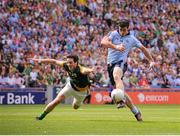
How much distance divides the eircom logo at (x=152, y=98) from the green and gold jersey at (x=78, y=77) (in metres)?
18.4

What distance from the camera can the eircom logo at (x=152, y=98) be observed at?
38.8 metres

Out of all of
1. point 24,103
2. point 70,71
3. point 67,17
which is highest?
point 67,17

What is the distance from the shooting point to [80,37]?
40.7 m

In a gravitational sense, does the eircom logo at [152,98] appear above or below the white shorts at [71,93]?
below

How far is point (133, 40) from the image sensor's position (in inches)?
800

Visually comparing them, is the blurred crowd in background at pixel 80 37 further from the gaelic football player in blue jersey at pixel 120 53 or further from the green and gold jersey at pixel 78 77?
the gaelic football player in blue jersey at pixel 120 53

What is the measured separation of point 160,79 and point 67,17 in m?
6.89

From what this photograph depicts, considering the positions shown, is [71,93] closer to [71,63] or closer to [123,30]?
[71,63]

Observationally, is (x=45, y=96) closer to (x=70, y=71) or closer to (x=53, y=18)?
(x=53, y=18)

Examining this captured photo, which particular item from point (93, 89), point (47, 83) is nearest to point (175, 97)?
point (93, 89)

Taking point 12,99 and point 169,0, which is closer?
point 12,99

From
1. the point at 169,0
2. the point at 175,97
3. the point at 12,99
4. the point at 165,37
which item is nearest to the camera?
the point at 12,99

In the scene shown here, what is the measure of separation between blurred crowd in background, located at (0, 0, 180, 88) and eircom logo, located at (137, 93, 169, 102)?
572 millimetres

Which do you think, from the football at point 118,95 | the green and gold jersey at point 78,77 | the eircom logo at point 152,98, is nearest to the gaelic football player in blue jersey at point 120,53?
the green and gold jersey at point 78,77
